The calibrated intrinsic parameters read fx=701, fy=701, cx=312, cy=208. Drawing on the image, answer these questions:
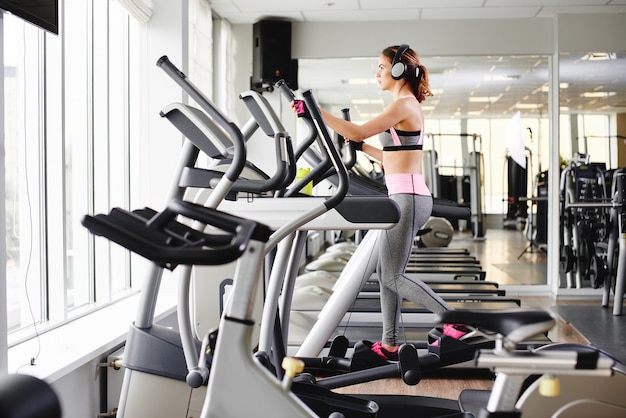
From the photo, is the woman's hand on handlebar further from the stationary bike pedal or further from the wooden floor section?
the wooden floor section

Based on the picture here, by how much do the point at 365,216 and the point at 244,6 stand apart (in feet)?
14.0

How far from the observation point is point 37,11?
7.39 feet

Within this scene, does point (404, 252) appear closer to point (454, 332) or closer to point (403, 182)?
point (403, 182)

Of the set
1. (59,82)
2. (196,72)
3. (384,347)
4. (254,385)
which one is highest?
(196,72)

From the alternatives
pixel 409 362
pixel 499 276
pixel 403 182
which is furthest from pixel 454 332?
pixel 499 276

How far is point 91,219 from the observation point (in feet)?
4.30

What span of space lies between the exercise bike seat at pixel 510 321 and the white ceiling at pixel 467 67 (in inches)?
187

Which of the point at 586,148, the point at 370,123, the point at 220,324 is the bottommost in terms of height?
the point at 220,324

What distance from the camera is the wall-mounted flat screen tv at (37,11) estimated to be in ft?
6.83

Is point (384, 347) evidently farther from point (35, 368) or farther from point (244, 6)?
point (244, 6)

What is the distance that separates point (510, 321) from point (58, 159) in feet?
7.94

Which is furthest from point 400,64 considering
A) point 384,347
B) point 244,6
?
point 244,6

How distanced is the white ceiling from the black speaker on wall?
4.3 inches

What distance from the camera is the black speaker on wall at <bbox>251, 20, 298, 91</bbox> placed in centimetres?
642
